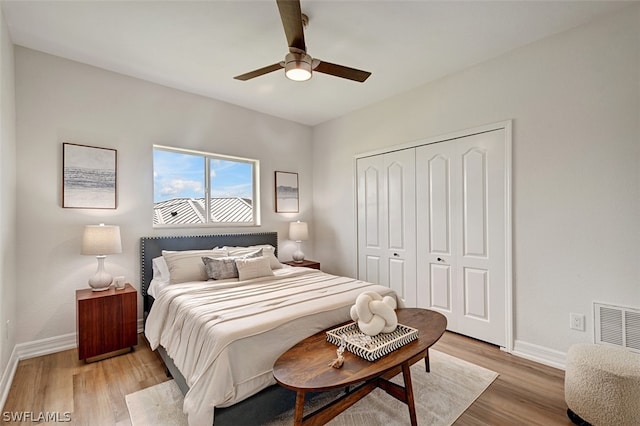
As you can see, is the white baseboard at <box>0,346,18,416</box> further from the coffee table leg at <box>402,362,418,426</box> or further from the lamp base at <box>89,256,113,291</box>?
the coffee table leg at <box>402,362,418,426</box>

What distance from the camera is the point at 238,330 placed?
1.74 meters

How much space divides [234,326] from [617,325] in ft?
9.52

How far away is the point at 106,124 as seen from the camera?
3164 mm

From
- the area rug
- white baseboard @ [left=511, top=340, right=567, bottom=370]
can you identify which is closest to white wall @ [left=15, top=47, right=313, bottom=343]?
the area rug

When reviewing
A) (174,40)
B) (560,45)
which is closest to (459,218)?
(560,45)

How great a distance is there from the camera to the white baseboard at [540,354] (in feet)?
8.28

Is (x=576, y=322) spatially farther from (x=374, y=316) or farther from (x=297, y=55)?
(x=297, y=55)

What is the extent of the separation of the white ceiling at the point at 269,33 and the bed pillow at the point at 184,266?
79.0 inches

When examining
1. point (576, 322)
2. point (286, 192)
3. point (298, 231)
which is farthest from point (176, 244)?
point (576, 322)

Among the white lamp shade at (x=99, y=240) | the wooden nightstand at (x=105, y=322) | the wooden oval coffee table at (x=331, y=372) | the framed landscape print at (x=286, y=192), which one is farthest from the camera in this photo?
the framed landscape print at (x=286, y=192)

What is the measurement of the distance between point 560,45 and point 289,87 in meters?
2.69

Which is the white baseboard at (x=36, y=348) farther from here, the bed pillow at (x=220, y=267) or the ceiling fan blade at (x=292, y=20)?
the ceiling fan blade at (x=292, y=20)

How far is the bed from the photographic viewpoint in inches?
63.8

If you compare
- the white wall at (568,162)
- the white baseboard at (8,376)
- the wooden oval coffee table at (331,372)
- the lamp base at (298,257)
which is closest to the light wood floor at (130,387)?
the white baseboard at (8,376)
